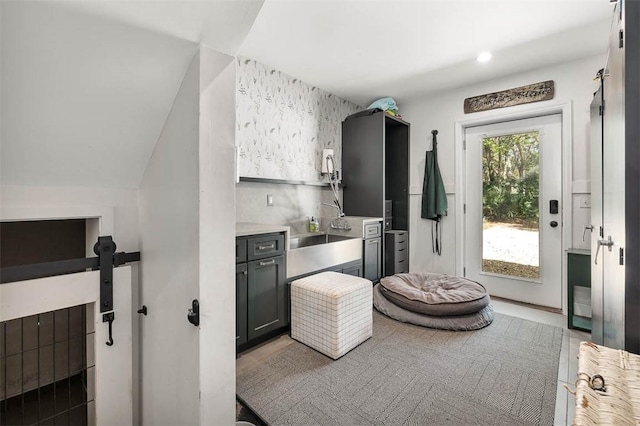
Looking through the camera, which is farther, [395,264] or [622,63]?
[395,264]

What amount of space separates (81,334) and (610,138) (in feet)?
8.23

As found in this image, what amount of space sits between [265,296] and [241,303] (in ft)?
0.69

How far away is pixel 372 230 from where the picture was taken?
3373mm

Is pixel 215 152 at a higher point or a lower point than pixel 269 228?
higher

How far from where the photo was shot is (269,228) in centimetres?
227

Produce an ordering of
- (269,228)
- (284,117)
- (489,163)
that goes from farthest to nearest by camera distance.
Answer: (489,163) < (284,117) < (269,228)

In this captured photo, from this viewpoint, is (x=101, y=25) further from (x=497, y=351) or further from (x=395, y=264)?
(x=395, y=264)

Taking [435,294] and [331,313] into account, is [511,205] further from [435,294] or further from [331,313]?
[331,313]

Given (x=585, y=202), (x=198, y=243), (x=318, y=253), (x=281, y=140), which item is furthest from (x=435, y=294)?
(x=198, y=243)

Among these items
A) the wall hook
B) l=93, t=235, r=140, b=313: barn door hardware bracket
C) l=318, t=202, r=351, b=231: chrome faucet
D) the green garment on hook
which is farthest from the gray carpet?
the green garment on hook

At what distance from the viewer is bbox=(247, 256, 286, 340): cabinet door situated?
7.01 ft

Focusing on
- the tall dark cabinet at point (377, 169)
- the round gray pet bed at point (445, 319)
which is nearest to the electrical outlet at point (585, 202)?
the round gray pet bed at point (445, 319)

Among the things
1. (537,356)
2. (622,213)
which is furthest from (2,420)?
(537,356)

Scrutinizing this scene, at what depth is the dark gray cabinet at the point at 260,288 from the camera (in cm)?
207
